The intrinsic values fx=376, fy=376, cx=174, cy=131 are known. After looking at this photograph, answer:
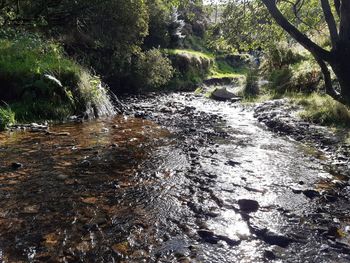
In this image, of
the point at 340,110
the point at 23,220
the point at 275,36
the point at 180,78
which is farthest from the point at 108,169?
the point at 180,78

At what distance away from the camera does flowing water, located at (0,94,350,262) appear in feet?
16.3

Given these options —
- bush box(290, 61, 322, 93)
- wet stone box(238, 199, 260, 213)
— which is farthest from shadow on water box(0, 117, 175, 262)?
bush box(290, 61, 322, 93)

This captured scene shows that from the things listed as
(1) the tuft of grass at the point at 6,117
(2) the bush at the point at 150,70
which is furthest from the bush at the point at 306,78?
(1) the tuft of grass at the point at 6,117

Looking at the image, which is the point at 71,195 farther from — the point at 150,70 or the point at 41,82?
the point at 150,70

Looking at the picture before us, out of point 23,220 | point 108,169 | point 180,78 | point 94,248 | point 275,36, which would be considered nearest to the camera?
point 94,248

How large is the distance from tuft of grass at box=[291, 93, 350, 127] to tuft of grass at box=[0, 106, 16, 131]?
10469mm

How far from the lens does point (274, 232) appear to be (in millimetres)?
5543

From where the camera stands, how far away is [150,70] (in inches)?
928

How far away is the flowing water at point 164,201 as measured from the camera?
4.96 meters

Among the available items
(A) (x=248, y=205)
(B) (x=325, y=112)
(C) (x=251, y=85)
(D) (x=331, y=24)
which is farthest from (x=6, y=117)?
(C) (x=251, y=85)

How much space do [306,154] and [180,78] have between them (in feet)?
71.3

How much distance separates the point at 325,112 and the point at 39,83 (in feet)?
34.5

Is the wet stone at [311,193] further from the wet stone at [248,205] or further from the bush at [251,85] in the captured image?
the bush at [251,85]

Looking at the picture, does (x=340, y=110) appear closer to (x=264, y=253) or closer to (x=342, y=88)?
(x=342, y=88)
